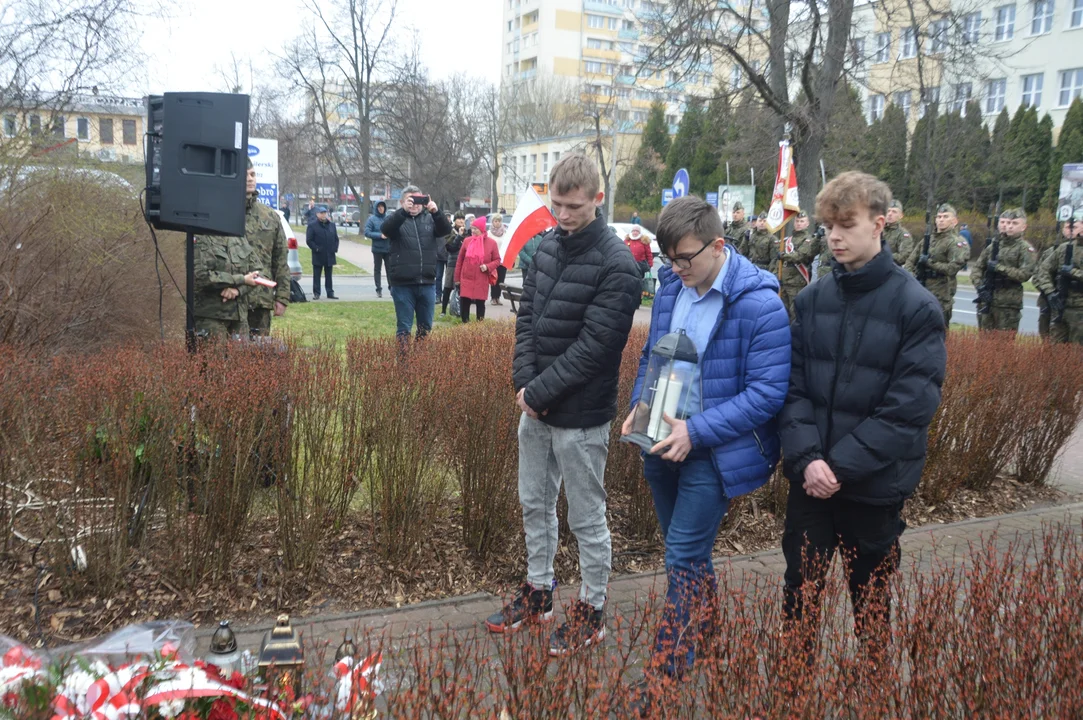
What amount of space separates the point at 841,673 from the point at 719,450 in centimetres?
121

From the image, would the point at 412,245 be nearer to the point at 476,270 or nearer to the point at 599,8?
the point at 476,270

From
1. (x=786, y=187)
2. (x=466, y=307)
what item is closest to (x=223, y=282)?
(x=466, y=307)

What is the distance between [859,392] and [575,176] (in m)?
1.33

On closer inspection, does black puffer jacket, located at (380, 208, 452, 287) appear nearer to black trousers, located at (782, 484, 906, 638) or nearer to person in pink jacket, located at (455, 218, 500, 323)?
person in pink jacket, located at (455, 218, 500, 323)

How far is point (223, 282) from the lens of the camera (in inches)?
232

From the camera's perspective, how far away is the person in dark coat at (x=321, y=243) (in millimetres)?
18266

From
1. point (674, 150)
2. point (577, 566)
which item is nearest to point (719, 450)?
point (577, 566)

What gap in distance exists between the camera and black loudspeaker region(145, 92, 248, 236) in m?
5.08

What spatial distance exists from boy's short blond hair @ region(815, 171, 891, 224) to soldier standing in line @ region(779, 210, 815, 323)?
1216 cm

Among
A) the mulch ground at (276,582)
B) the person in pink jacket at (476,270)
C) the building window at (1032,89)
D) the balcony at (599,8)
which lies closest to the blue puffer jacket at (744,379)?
the mulch ground at (276,582)

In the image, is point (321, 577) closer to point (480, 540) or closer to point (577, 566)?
point (480, 540)

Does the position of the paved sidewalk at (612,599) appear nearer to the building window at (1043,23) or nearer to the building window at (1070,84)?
the building window at (1070,84)

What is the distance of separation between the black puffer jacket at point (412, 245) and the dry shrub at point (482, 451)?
5649 millimetres

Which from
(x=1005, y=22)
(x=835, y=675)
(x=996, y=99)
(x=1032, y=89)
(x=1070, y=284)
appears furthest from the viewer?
(x=996, y=99)
